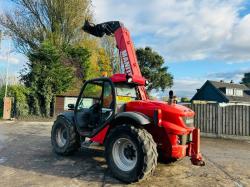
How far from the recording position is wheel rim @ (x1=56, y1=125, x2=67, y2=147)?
8.19m

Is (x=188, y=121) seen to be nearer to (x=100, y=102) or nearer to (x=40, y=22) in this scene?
(x=100, y=102)

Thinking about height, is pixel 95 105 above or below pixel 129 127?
above

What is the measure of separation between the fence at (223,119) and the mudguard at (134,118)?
8392 mm

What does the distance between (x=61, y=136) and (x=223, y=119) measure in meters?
8.16

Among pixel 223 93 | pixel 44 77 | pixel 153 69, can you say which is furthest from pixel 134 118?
pixel 223 93

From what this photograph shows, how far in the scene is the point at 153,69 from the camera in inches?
1678

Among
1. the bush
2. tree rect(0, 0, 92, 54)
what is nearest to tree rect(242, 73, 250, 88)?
tree rect(0, 0, 92, 54)

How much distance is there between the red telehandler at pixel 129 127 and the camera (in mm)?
5852

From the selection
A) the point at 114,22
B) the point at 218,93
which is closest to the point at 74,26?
the point at 114,22

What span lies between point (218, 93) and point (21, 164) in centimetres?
4079

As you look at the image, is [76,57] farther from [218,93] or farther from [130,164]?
[218,93]

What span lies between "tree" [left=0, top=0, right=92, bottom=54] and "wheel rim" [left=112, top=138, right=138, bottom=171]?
21.1 meters

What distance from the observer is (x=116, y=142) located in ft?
20.5

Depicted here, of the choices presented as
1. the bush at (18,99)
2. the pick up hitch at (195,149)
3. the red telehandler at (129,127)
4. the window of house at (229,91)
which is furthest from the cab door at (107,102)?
the window of house at (229,91)
